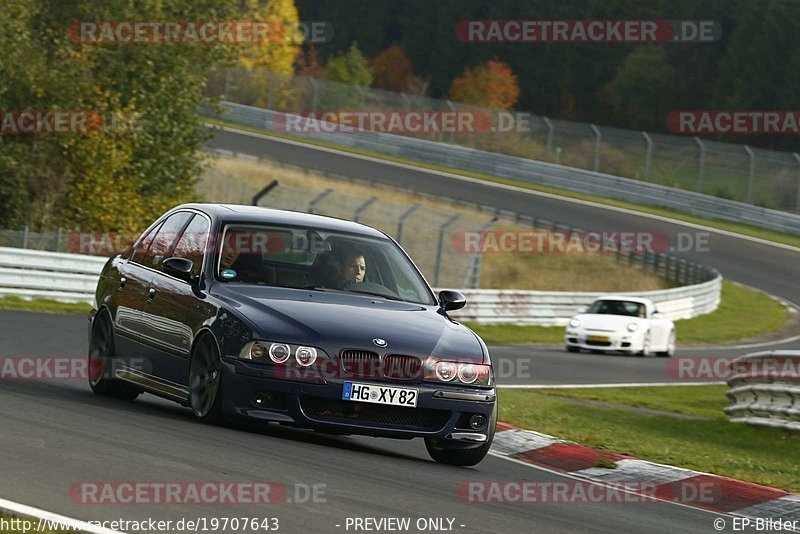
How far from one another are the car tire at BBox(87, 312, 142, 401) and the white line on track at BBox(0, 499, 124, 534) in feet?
15.7

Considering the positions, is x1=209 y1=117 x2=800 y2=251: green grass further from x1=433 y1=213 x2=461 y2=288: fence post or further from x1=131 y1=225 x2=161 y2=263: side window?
x1=131 y1=225 x2=161 y2=263: side window

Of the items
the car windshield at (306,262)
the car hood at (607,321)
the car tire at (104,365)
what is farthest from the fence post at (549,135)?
the car windshield at (306,262)

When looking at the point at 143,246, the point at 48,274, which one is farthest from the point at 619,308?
the point at 143,246

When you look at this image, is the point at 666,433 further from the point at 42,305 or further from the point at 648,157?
the point at 648,157

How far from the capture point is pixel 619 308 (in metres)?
28.7

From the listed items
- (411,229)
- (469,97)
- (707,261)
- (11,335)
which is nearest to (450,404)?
(11,335)

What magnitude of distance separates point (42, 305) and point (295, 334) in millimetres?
15346

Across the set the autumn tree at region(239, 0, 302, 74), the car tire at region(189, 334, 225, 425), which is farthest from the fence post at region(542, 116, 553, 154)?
the car tire at region(189, 334, 225, 425)

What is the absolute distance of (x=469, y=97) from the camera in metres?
89.6

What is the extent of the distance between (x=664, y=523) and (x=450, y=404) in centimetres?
176

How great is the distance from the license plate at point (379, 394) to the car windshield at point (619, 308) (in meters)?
19.7

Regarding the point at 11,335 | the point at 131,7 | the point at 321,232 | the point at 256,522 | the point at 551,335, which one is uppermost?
the point at 131,7

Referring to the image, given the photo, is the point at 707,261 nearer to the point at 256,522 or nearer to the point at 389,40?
the point at 256,522

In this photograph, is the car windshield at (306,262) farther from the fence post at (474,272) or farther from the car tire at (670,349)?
the fence post at (474,272)
